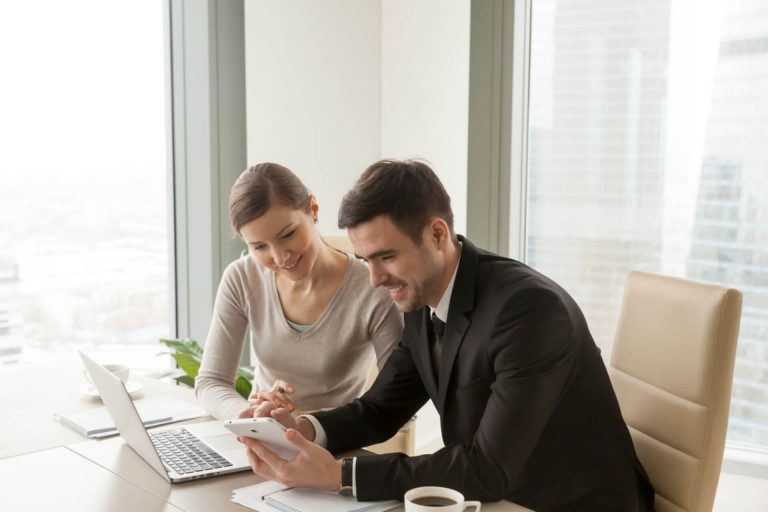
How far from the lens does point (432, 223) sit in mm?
1629

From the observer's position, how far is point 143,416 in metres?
1.87

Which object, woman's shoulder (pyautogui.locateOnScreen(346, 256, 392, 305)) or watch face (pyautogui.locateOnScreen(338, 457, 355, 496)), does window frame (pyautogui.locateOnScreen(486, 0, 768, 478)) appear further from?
watch face (pyautogui.locateOnScreen(338, 457, 355, 496))

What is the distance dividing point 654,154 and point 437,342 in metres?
1.81

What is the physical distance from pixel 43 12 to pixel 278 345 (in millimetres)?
1766

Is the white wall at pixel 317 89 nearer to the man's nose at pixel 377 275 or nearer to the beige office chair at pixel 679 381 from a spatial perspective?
the man's nose at pixel 377 275

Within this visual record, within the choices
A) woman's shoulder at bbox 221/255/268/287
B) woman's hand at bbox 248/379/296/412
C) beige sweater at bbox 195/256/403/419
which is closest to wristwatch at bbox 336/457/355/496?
woman's hand at bbox 248/379/296/412

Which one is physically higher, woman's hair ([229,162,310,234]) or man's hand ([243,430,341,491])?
woman's hair ([229,162,310,234])

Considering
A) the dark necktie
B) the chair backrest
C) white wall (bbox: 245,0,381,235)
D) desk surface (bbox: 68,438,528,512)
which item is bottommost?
desk surface (bbox: 68,438,528,512)

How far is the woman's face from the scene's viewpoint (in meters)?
1.90

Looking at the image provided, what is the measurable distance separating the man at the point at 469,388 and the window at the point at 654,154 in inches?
65.0

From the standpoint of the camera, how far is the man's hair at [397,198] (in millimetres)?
1605

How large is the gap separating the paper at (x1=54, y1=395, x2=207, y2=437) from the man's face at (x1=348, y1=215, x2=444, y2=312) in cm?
60

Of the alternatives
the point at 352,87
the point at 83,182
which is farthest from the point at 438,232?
the point at 83,182

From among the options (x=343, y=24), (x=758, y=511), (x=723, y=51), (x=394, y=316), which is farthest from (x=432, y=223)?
(x=758, y=511)
